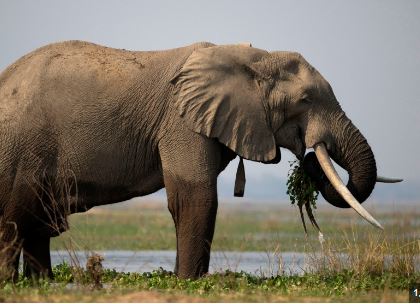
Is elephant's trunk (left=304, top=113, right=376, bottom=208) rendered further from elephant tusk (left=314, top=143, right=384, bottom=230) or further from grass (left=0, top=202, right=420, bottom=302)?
grass (left=0, top=202, right=420, bottom=302)

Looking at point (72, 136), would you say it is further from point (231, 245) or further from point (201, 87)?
point (231, 245)

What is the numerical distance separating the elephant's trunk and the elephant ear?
0.86 metres

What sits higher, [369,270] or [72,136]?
[72,136]

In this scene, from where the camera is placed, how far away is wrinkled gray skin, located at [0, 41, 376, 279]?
1445 cm

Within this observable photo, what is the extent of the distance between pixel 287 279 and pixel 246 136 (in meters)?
1.92

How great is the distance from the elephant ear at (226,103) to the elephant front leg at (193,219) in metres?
0.77

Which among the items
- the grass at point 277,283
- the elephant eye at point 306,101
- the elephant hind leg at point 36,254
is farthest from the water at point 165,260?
the elephant eye at point 306,101

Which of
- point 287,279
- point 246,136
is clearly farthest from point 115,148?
point 287,279

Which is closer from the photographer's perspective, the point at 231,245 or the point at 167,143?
the point at 167,143

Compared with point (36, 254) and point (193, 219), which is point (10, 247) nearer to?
point (36, 254)

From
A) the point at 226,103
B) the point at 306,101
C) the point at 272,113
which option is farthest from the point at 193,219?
the point at 306,101

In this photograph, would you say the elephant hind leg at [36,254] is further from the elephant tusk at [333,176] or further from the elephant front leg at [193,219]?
the elephant tusk at [333,176]

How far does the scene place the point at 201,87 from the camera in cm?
1491

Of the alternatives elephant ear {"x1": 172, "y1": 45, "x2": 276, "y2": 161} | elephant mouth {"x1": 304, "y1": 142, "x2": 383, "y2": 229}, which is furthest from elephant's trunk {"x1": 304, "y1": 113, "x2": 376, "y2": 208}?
elephant ear {"x1": 172, "y1": 45, "x2": 276, "y2": 161}
